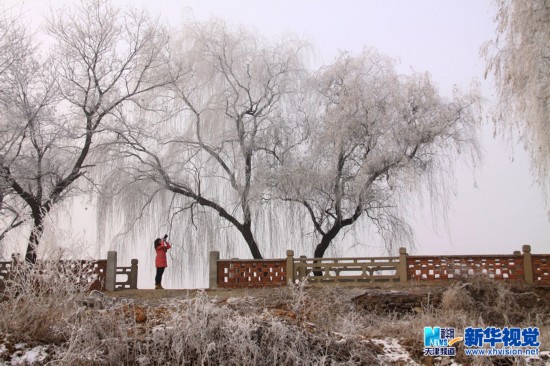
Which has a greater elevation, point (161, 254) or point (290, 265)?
point (161, 254)

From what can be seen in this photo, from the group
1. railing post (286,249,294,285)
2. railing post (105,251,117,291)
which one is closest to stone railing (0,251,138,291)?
railing post (105,251,117,291)

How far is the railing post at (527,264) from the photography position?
12.9 m

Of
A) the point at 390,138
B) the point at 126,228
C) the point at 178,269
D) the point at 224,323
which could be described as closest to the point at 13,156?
the point at 126,228

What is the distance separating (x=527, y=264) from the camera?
13.0 meters

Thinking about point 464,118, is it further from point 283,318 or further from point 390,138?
point 283,318

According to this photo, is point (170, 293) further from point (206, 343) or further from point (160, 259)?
point (206, 343)

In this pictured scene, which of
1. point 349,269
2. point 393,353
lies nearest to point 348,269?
point 349,269

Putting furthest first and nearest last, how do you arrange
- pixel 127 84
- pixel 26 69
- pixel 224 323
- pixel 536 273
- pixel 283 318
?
1. pixel 127 84
2. pixel 26 69
3. pixel 536 273
4. pixel 283 318
5. pixel 224 323

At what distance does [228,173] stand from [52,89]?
4.96 metres

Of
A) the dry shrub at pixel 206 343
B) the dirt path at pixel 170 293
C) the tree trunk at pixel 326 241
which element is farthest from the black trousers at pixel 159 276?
the dry shrub at pixel 206 343

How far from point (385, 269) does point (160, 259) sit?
528cm

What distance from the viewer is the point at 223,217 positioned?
15.3 m

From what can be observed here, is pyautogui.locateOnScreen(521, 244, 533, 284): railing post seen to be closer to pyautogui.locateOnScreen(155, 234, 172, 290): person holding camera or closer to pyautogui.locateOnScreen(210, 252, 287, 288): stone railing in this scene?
pyautogui.locateOnScreen(210, 252, 287, 288): stone railing

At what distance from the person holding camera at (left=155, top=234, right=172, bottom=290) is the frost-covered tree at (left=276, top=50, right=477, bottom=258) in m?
3.24
